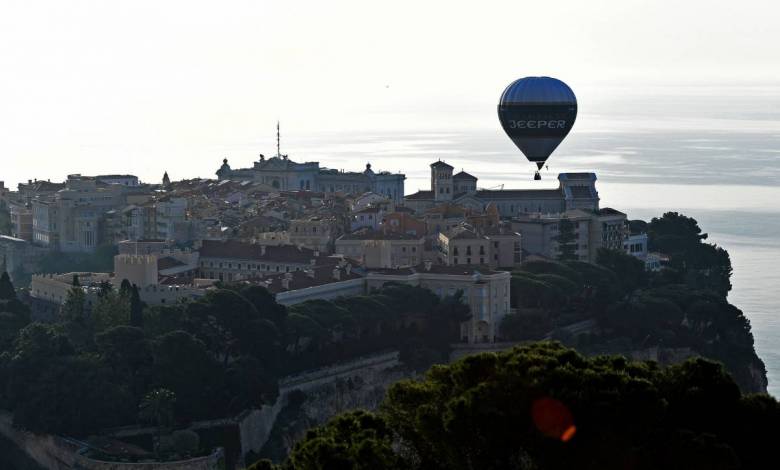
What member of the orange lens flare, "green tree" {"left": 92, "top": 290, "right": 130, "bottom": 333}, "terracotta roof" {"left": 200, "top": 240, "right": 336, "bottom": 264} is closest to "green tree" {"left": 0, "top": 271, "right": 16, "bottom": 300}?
"green tree" {"left": 92, "top": 290, "right": 130, "bottom": 333}

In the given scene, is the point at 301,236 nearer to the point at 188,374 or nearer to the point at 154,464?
the point at 188,374

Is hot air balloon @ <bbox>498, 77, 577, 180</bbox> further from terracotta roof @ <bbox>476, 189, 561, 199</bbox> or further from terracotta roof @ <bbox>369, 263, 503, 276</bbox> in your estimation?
terracotta roof @ <bbox>476, 189, 561, 199</bbox>

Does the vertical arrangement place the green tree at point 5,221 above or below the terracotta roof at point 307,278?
above

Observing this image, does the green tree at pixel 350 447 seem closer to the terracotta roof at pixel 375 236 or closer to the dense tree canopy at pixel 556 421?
the dense tree canopy at pixel 556 421

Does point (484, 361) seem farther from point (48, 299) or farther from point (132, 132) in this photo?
point (132, 132)

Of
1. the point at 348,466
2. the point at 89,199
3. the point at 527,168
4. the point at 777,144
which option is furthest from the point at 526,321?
the point at 777,144

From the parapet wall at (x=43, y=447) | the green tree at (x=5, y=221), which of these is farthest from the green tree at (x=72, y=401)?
the green tree at (x=5, y=221)
